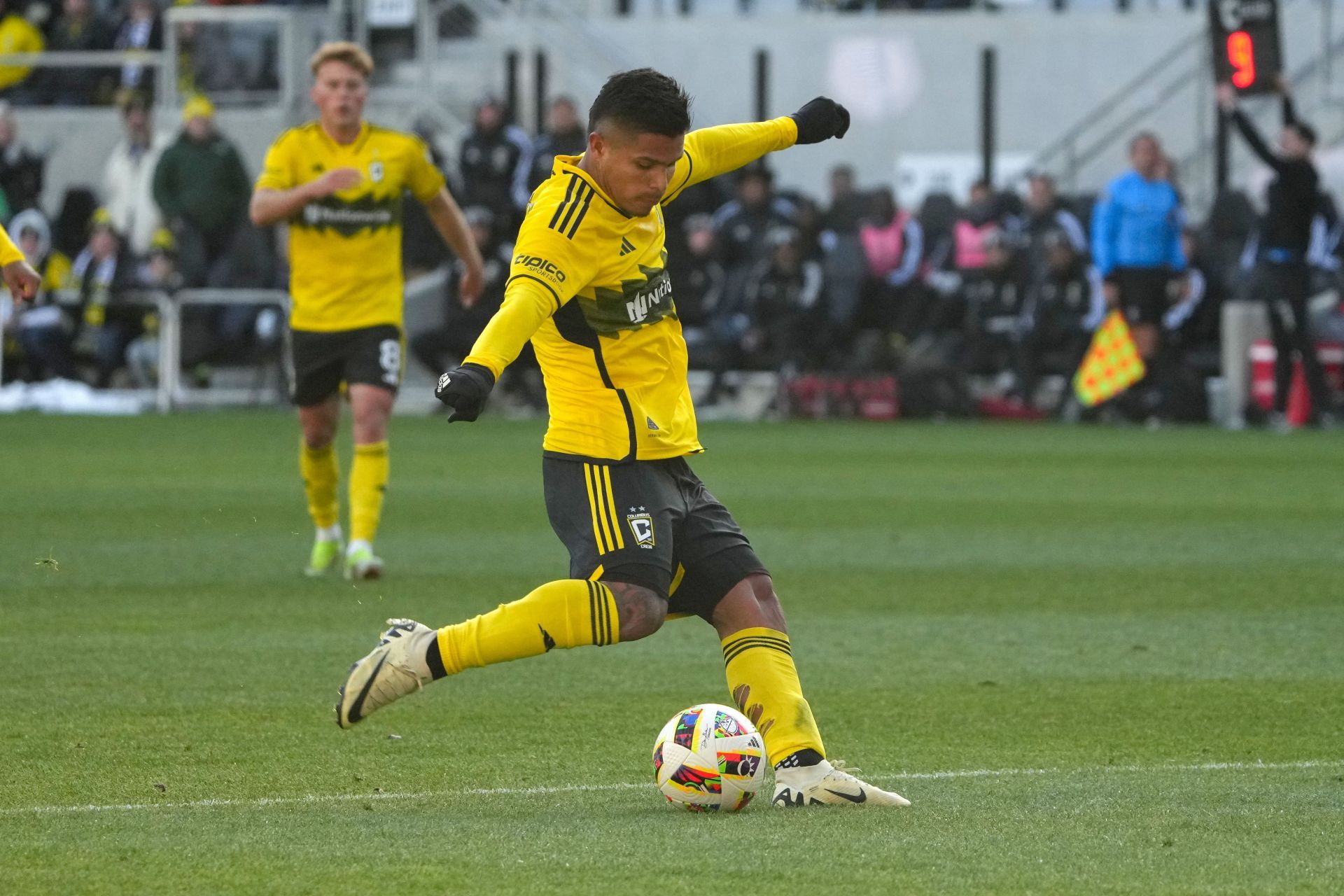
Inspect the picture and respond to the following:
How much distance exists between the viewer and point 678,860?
4969 millimetres

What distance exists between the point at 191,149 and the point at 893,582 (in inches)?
554

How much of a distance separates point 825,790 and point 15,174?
2128cm

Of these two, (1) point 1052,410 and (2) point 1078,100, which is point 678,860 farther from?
(2) point 1078,100

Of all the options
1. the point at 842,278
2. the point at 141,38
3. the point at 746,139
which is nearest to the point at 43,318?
the point at 141,38

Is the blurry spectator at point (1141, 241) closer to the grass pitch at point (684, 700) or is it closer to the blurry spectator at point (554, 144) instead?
the blurry spectator at point (554, 144)

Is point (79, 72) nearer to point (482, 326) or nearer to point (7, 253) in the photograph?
point (482, 326)

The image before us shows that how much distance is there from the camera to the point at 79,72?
91.6 ft

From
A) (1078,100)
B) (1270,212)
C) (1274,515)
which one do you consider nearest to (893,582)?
(1274,515)

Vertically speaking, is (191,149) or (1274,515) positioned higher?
(191,149)

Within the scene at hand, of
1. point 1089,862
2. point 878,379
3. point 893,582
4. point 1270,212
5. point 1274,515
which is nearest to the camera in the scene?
point 1089,862

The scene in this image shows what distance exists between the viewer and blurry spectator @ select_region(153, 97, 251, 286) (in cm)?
2306

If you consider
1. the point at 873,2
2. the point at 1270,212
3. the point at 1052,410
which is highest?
the point at 873,2

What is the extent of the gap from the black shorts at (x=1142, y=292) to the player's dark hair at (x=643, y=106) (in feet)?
53.0

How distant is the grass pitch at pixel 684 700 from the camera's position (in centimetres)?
500
